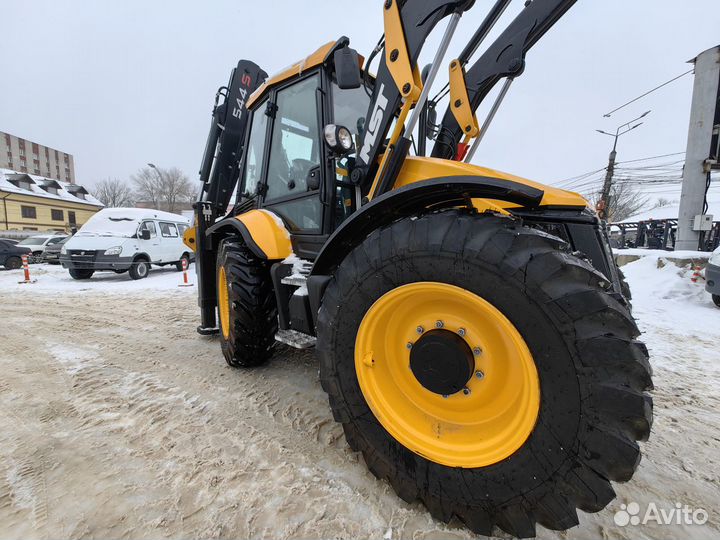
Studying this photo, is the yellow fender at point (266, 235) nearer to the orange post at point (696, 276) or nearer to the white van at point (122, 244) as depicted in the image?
the orange post at point (696, 276)

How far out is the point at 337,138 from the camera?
2.19 meters

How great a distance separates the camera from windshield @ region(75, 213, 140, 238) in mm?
10242

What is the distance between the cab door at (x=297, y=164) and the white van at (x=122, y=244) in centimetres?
910

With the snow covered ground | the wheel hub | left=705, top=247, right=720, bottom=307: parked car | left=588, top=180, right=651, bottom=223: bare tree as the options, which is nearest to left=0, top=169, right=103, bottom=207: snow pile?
the snow covered ground

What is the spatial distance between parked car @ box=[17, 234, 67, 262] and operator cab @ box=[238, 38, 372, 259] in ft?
53.4

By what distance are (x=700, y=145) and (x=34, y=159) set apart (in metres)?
74.6

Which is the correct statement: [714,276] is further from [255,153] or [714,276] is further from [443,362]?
[255,153]

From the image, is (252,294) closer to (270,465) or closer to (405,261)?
(270,465)

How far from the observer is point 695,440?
6.97 ft

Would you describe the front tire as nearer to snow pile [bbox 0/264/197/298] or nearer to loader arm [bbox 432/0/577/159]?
snow pile [bbox 0/264/197/298]

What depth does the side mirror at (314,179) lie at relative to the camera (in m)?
2.67

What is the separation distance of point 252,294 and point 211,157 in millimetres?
2472

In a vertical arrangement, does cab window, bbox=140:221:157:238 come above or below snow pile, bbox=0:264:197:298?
above

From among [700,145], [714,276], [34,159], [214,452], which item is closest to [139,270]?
[214,452]
